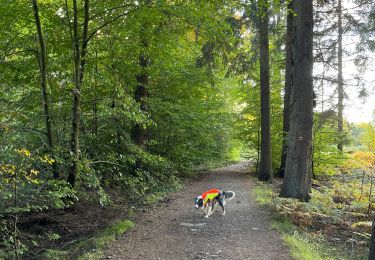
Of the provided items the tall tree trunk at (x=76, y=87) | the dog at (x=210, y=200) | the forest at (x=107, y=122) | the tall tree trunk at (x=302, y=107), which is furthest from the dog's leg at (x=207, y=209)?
the tall tree trunk at (x=76, y=87)

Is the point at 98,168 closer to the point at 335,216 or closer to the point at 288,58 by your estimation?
the point at 335,216

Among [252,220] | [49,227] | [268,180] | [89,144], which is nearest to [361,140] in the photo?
[268,180]

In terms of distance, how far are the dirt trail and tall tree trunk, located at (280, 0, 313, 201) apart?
51.1 inches

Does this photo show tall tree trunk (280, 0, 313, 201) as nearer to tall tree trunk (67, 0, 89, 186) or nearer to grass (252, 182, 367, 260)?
grass (252, 182, 367, 260)

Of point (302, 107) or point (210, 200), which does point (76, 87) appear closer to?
point (210, 200)

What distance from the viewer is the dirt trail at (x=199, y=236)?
5.40 m

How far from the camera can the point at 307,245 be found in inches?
228

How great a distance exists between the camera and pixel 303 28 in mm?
8672

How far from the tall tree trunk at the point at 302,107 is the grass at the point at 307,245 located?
1.63 metres

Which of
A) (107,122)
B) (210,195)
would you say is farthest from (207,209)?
(107,122)

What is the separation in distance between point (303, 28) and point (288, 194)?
437cm

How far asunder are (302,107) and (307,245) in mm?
4079

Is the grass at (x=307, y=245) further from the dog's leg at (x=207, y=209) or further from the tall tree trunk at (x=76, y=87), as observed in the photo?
the tall tree trunk at (x=76, y=87)

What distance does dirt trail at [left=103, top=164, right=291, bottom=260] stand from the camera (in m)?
5.40
